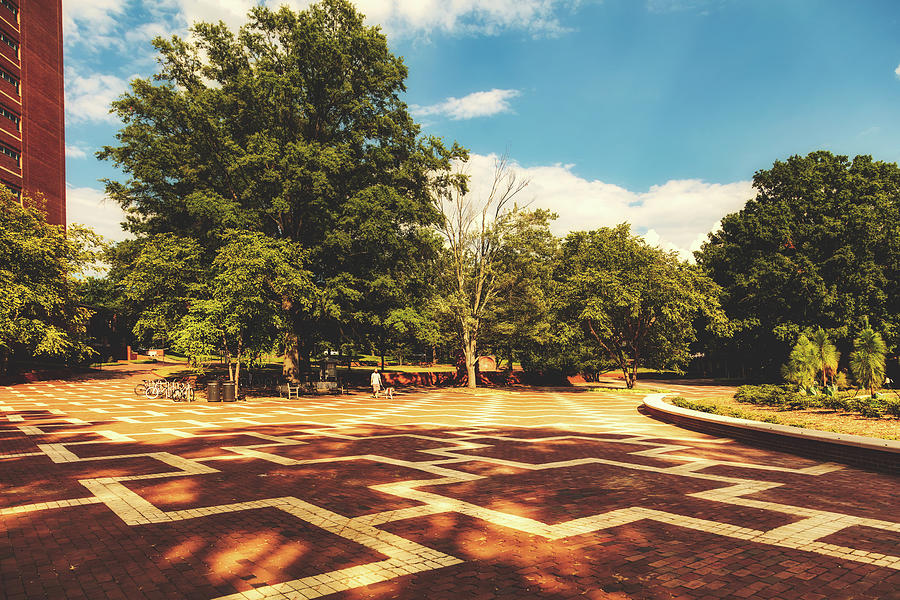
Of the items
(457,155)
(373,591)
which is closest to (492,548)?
(373,591)

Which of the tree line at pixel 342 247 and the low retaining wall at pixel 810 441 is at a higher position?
the tree line at pixel 342 247

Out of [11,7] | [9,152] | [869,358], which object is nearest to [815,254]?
[869,358]

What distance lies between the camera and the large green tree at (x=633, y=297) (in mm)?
30219

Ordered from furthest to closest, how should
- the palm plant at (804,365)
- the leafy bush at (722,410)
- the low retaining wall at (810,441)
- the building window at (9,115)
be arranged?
1. the building window at (9,115)
2. the palm plant at (804,365)
3. the leafy bush at (722,410)
4. the low retaining wall at (810,441)

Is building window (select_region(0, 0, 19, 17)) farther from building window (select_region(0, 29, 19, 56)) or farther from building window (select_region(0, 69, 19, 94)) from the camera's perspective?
building window (select_region(0, 69, 19, 94))

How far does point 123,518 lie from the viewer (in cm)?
602

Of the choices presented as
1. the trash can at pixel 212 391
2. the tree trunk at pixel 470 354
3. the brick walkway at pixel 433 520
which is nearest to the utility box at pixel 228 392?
the trash can at pixel 212 391

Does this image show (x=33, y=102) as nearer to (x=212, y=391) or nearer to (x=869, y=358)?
(x=212, y=391)

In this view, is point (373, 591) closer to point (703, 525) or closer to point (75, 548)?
point (75, 548)

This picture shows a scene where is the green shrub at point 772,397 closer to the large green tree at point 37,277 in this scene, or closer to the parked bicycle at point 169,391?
the parked bicycle at point 169,391

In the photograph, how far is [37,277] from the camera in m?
31.3

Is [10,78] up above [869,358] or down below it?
above

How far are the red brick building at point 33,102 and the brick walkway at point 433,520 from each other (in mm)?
49324

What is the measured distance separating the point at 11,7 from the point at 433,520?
220 ft
